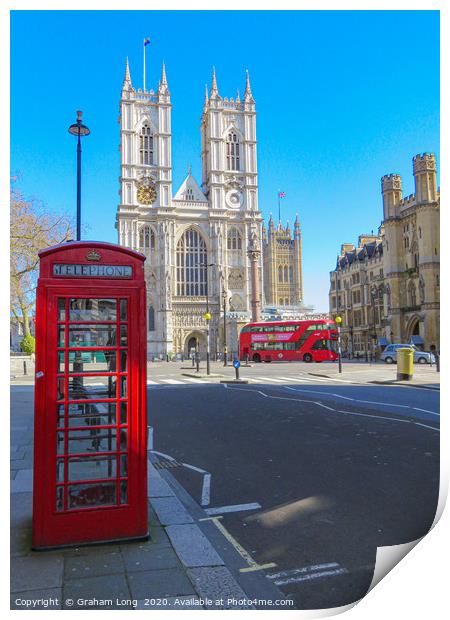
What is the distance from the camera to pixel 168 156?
69750 millimetres

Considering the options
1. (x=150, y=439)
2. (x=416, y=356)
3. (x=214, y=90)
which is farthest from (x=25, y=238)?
(x=214, y=90)

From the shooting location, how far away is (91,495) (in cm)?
436

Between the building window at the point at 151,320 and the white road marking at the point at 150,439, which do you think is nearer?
the white road marking at the point at 150,439

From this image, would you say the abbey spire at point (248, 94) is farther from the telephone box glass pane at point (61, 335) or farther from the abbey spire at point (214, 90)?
the telephone box glass pane at point (61, 335)

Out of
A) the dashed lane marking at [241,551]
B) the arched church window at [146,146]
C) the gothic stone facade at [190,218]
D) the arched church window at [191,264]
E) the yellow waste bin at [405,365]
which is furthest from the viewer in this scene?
the arched church window at [191,264]

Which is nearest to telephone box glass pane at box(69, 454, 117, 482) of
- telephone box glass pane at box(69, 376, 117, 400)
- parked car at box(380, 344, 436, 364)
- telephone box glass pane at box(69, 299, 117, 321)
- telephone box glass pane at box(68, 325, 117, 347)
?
telephone box glass pane at box(69, 376, 117, 400)

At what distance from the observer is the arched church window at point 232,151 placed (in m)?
73.6

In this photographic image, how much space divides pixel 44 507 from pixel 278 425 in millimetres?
6711

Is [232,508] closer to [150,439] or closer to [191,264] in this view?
[150,439]

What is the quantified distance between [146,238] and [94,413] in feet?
218

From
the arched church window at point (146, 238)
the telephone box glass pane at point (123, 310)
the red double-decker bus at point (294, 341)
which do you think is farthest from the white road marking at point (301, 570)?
the arched church window at point (146, 238)

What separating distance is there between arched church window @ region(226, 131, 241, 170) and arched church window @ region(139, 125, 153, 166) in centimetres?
1117

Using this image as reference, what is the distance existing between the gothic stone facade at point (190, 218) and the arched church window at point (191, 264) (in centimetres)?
14

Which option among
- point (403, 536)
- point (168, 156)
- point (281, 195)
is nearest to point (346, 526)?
point (403, 536)
